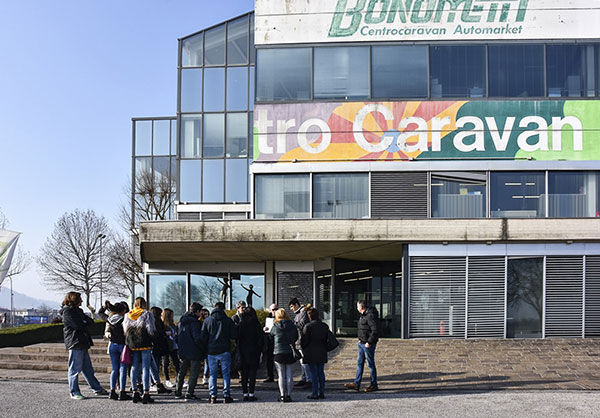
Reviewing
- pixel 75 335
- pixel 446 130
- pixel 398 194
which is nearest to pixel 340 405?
pixel 75 335

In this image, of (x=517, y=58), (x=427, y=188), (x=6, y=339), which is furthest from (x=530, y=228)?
(x=6, y=339)

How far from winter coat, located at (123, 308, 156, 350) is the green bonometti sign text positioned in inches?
509

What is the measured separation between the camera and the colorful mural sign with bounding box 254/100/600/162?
22391mm

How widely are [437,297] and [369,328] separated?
7.76m

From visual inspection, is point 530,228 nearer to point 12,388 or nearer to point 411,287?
point 411,287

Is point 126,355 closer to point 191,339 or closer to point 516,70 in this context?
point 191,339

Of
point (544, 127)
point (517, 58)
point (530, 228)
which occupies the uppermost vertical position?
point (517, 58)

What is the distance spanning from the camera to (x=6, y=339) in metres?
25.3

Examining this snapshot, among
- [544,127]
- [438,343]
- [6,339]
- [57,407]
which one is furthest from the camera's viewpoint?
[6,339]

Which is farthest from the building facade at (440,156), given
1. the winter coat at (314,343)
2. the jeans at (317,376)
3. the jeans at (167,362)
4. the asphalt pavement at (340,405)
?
the jeans at (317,376)

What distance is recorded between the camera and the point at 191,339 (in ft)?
43.8

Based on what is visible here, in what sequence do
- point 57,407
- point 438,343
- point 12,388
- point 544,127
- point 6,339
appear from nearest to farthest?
point 57,407 < point 12,388 < point 438,343 < point 544,127 < point 6,339

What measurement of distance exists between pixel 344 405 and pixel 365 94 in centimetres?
1226

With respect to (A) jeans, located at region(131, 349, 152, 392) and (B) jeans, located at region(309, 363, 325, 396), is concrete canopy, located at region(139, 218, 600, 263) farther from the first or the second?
(A) jeans, located at region(131, 349, 152, 392)
